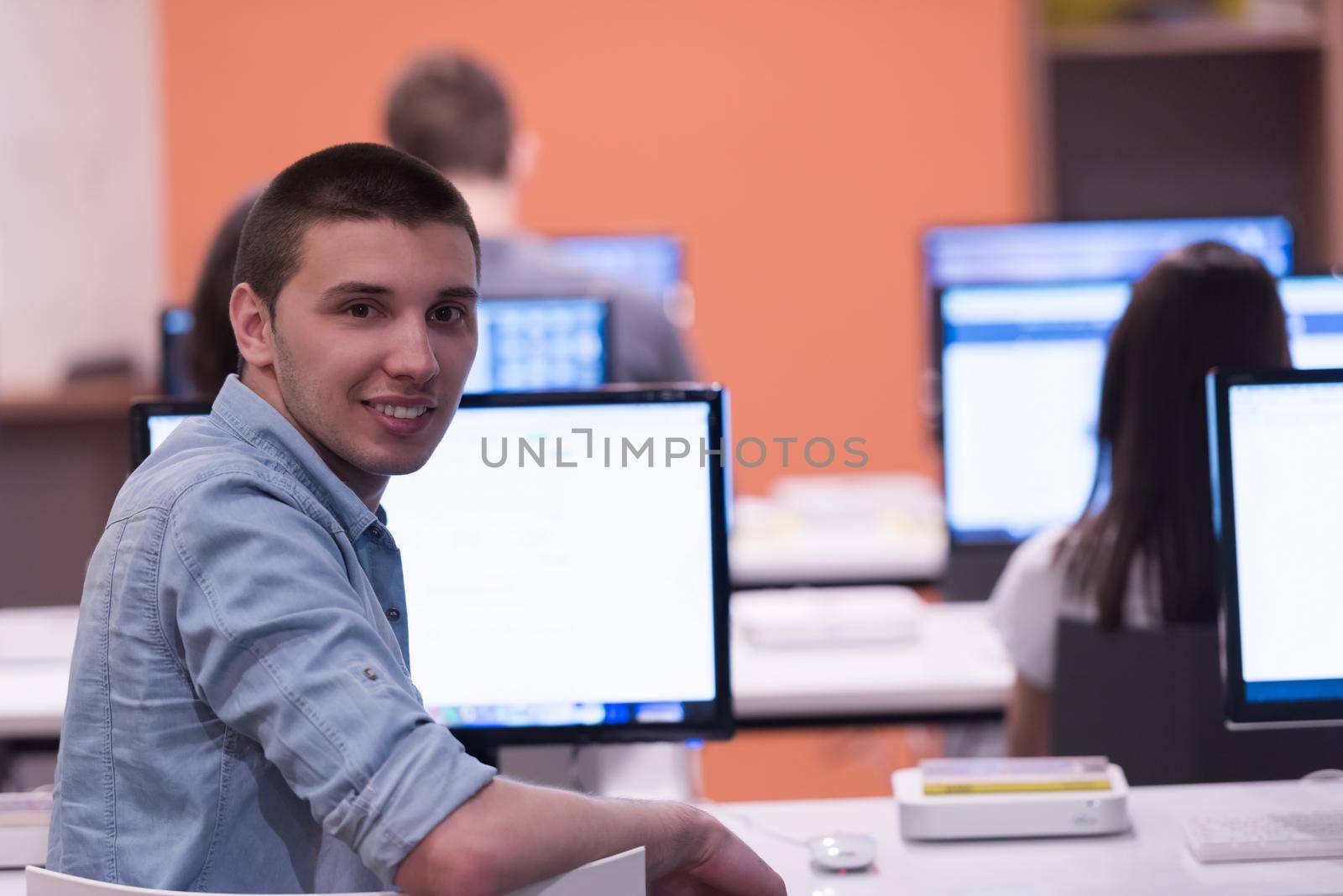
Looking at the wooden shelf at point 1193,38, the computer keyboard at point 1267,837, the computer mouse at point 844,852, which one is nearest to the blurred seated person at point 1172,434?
the computer keyboard at point 1267,837

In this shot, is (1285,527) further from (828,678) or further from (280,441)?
(280,441)

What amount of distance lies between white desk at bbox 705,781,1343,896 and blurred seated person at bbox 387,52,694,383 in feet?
4.37

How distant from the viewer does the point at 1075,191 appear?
16.1ft

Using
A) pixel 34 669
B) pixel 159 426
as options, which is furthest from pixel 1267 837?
pixel 34 669

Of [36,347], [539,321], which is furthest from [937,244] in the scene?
[36,347]

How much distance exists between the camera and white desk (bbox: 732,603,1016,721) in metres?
2.01

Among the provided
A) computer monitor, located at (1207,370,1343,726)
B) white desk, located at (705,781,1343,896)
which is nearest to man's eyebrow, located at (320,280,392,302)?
white desk, located at (705,781,1343,896)

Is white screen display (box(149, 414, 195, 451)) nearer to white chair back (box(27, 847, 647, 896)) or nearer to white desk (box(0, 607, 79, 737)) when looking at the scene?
white desk (box(0, 607, 79, 737))

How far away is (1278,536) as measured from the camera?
4.63ft

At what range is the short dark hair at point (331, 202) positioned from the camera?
3.65 ft

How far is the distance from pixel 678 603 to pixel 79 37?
3799mm

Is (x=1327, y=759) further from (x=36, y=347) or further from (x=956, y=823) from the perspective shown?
(x=36, y=347)

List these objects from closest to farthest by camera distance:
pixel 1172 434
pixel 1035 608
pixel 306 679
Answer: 1. pixel 306 679
2. pixel 1172 434
3. pixel 1035 608

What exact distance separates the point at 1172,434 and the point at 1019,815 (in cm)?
55
